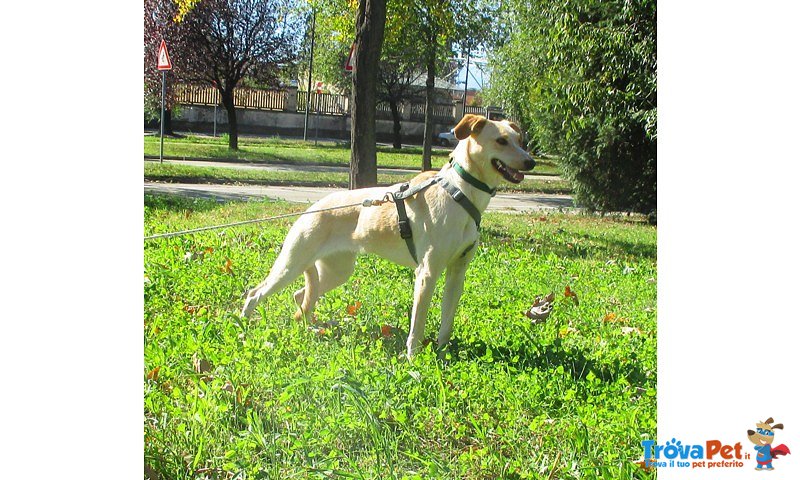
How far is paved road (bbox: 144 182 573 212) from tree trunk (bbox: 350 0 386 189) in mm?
1172

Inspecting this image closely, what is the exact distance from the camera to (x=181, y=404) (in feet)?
10.9

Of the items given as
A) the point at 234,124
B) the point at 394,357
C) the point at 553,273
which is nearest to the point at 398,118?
the point at 234,124

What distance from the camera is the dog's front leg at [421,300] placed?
4020mm

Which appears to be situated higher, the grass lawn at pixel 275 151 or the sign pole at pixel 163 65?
the sign pole at pixel 163 65

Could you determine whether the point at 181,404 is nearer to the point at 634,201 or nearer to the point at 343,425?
the point at 343,425

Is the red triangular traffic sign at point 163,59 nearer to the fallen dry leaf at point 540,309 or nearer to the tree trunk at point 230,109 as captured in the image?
the tree trunk at point 230,109

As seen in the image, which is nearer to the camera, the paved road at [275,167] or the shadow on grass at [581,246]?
the paved road at [275,167]

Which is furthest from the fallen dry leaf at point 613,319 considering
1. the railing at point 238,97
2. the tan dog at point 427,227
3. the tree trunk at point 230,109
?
the tree trunk at point 230,109

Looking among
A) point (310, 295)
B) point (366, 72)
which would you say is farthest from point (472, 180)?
point (366, 72)
